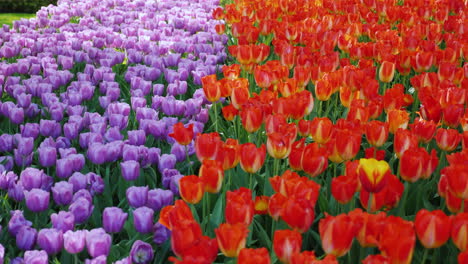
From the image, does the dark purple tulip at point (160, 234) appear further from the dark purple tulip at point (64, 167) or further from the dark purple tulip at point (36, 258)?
the dark purple tulip at point (64, 167)

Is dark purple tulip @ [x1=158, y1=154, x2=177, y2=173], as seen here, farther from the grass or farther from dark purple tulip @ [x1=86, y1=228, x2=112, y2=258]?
the grass

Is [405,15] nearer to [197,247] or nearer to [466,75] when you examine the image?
[466,75]

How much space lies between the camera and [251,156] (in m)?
2.26

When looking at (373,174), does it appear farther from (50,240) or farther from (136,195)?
(50,240)

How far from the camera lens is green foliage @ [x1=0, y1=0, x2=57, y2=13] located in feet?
38.0

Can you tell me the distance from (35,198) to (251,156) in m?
0.88

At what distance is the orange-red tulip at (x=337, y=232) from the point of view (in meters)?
1.63

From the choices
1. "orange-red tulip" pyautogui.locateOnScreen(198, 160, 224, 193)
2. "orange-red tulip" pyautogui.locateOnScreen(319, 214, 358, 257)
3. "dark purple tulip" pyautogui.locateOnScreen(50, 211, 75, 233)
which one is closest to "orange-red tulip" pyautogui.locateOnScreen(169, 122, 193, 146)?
"orange-red tulip" pyautogui.locateOnScreen(198, 160, 224, 193)

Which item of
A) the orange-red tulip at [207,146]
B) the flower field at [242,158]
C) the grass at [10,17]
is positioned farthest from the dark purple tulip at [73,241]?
the grass at [10,17]

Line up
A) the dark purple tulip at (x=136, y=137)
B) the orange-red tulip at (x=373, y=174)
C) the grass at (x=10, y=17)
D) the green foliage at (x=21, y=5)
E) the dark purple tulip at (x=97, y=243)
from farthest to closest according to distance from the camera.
Result: the green foliage at (x=21, y=5) < the grass at (x=10, y=17) < the dark purple tulip at (x=136, y=137) < the dark purple tulip at (x=97, y=243) < the orange-red tulip at (x=373, y=174)

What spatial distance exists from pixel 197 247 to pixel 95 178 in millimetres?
1176

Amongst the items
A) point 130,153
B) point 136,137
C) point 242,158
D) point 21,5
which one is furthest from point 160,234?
point 21,5

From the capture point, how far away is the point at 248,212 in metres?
1.80

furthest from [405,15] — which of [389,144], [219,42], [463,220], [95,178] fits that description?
[463,220]
